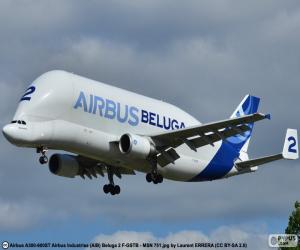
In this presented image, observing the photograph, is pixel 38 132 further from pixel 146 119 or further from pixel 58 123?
pixel 146 119

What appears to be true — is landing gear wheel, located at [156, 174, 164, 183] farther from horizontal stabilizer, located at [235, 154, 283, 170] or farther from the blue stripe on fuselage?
horizontal stabilizer, located at [235, 154, 283, 170]

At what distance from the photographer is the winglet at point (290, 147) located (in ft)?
203

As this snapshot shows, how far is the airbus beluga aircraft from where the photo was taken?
56.7m

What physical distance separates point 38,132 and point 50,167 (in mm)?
8623

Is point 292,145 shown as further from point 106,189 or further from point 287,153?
point 106,189

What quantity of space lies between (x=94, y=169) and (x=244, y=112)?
1298cm

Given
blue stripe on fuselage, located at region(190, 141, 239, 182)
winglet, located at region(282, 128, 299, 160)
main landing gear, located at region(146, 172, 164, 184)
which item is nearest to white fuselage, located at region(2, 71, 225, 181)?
main landing gear, located at region(146, 172, 164, 184)

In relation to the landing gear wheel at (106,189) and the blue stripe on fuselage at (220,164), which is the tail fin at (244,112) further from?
the landing gear wheel at (106,189)

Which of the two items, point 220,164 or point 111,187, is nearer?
point 111,187

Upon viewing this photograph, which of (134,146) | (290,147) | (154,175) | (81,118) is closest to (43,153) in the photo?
(81,118)

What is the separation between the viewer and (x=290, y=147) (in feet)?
205

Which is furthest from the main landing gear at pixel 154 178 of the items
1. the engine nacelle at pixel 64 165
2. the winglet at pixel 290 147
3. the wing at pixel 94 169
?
the winglet at pixel 290 147

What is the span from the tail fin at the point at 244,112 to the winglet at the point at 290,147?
5.30m

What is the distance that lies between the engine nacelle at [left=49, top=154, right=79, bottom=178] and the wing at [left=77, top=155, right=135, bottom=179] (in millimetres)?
544
